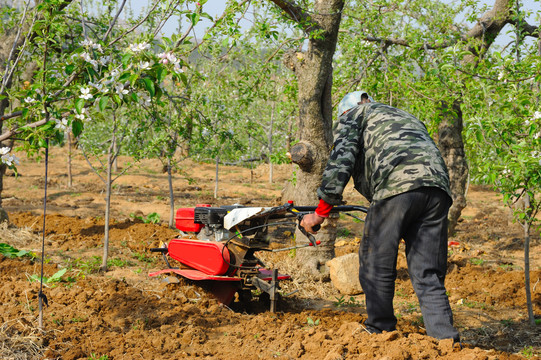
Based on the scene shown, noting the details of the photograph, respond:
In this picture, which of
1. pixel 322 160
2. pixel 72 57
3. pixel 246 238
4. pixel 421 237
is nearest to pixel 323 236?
pixel 322 160

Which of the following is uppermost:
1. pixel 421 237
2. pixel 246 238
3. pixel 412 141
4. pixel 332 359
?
pixel 412 141

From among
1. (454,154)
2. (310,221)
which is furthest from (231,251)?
(454,154)

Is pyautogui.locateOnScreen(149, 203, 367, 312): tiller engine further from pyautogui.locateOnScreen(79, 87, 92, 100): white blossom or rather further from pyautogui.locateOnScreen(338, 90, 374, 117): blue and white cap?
pyautogui.locateOnScreen(79, 87, 92, 100): white blossom

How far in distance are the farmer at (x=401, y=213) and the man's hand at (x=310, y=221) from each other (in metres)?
0.20

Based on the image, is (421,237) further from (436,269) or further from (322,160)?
(322,160)

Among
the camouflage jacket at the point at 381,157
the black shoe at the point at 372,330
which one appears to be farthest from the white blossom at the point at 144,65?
the black shoe at the point at 372,330

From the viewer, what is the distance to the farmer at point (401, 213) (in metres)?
3.47

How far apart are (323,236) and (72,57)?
15.4 feet

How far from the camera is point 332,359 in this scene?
302 centimetres

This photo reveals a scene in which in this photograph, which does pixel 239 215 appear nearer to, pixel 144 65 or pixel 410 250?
pixel 410 250

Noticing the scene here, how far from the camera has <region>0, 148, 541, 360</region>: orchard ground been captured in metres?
3.56

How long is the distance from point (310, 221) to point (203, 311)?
5.06ft

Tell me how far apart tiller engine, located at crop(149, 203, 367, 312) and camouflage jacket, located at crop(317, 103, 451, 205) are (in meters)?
0.83

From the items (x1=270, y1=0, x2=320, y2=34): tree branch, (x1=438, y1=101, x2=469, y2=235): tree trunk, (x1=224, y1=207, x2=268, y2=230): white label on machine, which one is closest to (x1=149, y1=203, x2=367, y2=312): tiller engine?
(x1=224, y1=207, x2=268, y2=230): white label on machine
